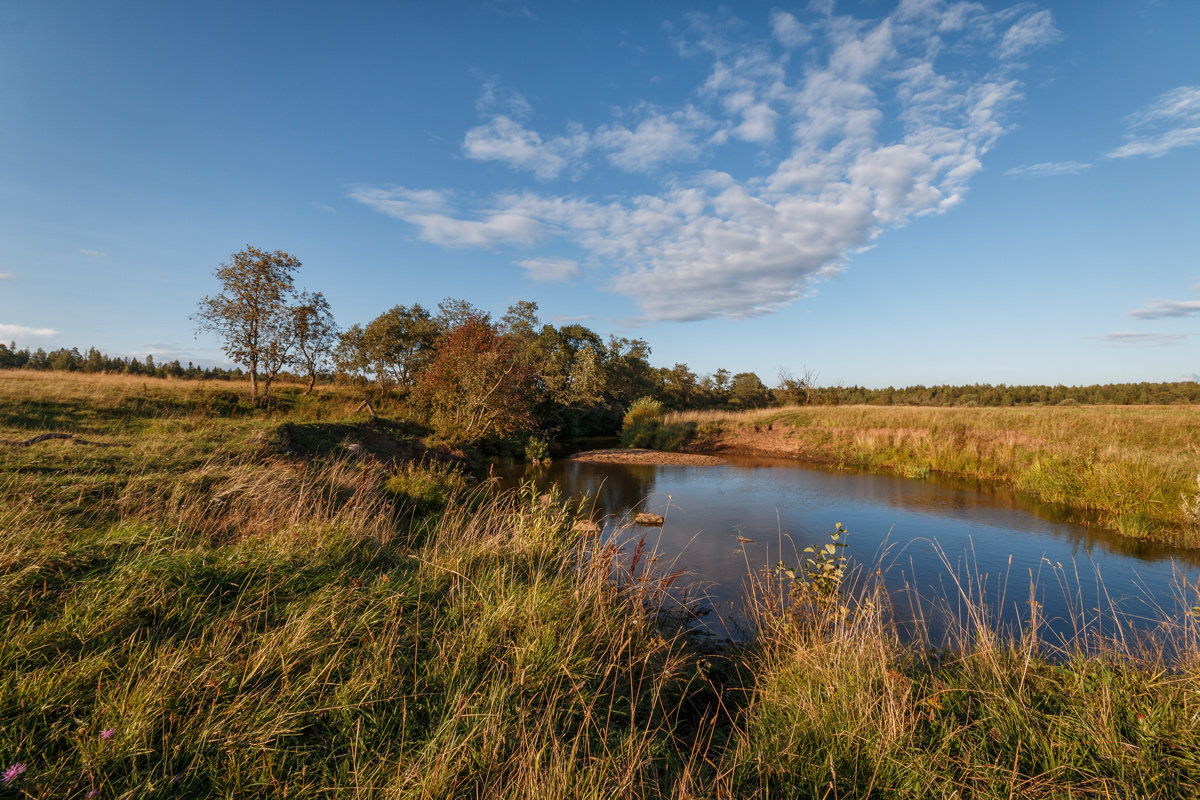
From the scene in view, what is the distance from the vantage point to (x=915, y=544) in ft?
36.1

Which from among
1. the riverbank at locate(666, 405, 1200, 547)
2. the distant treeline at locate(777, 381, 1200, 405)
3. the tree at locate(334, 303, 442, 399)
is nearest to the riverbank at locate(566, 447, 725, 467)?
the riverbank at locate(666, 405, 1200, 547)

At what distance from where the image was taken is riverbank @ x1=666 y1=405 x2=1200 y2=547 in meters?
12.2

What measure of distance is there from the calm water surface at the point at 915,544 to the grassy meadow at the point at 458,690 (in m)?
1.44

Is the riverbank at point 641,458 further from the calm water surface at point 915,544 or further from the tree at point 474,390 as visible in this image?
the calm water surface at point 915,544

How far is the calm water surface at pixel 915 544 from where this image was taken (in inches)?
295

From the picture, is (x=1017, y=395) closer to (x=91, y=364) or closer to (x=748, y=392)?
(x=748, y=392)

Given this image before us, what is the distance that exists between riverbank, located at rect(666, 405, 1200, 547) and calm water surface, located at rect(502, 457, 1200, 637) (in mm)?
1125

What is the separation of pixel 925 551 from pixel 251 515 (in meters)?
12.5

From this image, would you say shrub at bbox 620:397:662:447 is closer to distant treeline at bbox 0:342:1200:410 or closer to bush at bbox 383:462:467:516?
distant treeline at bbox 0:342:1200:410

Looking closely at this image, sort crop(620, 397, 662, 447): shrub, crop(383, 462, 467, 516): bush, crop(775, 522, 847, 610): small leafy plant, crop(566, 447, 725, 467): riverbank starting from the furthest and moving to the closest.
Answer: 1. crop(620, 397, 662, 447): shrub
2. crop(566, 447, 725, 467): riverbank
3. crop(383, 462, 467, 516): bush
4. crop(775, 522, 847, 610): small leafy plant

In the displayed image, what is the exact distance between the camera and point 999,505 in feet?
48.8

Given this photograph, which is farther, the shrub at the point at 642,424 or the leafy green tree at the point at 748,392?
the leafy green tree at the point at 748,392

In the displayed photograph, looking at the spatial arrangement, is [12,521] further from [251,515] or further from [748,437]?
[748,437]

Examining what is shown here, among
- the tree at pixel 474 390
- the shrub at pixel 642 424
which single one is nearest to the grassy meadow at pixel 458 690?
the tree at pixel 474 390
